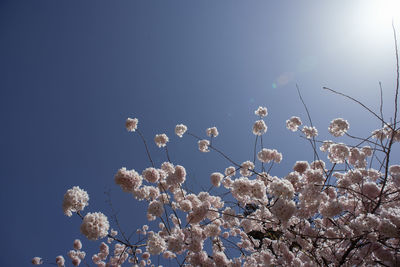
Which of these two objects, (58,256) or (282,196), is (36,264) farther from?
(282,196)

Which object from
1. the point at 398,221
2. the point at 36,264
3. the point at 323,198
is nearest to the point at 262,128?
the point at 323,198

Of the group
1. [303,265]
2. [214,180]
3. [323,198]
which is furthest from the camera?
[214,180]

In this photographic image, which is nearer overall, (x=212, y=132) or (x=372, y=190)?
(x=372, y=190)

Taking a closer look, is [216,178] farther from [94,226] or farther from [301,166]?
[94,226]

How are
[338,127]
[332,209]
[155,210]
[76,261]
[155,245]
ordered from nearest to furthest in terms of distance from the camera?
[332,209] < [155,245] < [155,210] < [338,127] < [76,261]

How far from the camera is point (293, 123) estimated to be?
6.14 m

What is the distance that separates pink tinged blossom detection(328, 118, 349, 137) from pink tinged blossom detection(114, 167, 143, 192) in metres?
4.44

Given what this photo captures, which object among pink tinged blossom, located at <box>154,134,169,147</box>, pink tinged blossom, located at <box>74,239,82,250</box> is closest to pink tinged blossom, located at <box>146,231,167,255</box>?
pink tinged blossom, located at <box>154,134,169,147</box>

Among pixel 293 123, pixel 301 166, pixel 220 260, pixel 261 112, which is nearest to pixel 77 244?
pixel 220 260

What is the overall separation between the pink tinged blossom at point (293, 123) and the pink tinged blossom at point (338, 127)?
1.49 m

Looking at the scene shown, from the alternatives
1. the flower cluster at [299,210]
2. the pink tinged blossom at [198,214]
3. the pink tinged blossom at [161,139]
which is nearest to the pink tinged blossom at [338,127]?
the flower cluster at [299,210]

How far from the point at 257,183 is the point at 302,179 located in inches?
78.3

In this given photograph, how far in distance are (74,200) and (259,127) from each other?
529 cm

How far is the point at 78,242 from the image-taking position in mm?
12227
